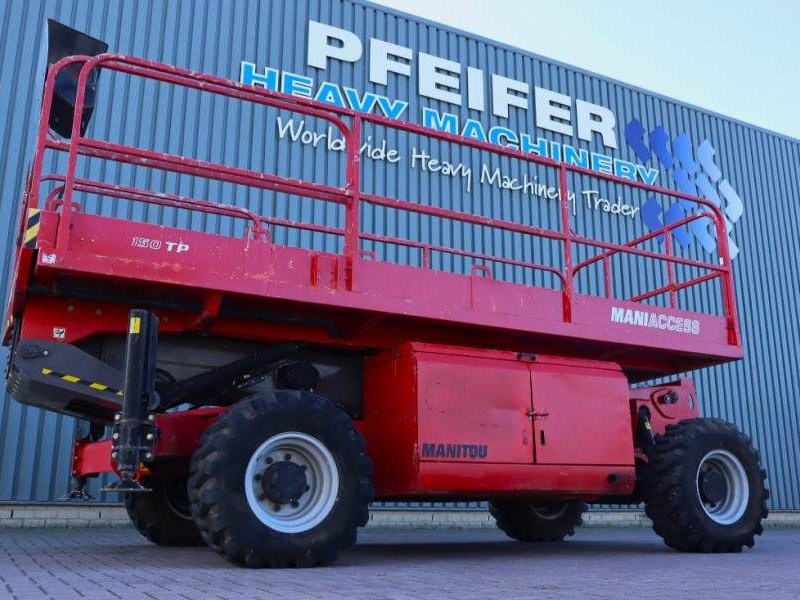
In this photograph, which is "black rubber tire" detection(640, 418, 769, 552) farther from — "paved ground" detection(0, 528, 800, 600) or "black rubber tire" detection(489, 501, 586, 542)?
"black rubber tire" detection(489, 501, 586, 542)

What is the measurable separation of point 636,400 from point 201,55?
28.1ft

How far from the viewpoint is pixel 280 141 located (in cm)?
1284

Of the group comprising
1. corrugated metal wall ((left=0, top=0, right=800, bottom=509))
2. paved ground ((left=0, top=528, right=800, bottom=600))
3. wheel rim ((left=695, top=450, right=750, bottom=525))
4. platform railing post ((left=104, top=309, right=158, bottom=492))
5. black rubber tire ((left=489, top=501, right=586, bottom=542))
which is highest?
corrugated metal wall ((left=0, top=0, right=800, bottom=509))

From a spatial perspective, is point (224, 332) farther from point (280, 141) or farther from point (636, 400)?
point (280, 141)

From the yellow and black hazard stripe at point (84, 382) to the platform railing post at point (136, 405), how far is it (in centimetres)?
34

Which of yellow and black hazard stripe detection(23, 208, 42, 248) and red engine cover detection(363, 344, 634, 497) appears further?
red engine cover detection(363, 344, 634, 497)

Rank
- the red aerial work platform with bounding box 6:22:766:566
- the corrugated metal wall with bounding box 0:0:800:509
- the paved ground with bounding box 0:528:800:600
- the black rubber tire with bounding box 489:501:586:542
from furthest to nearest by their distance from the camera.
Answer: the corrugated metal wall with bounding box 0:0:800:509, the black rubber tire with bounding box 489:501:586:542, the red aerial work platform with bounding box 6:22:766:566, the paved ground with bounding box 0:528:800:600

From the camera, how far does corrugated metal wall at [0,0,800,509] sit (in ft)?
36.8

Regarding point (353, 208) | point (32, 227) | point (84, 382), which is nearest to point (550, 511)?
point (353, 208)

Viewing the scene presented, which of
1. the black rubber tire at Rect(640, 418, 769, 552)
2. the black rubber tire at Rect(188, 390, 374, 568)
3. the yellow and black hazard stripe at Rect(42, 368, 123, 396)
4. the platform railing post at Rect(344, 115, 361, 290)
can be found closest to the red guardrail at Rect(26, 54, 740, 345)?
the platform railing post at Rect(344, 115, 361, 290)

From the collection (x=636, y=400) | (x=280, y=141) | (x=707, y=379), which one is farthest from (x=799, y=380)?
(x=280, y=141)

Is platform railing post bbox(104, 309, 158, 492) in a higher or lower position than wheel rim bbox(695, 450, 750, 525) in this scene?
higher

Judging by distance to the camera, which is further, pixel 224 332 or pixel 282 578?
pixel 224 332

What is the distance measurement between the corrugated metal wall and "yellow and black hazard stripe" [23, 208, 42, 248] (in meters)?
5.55
